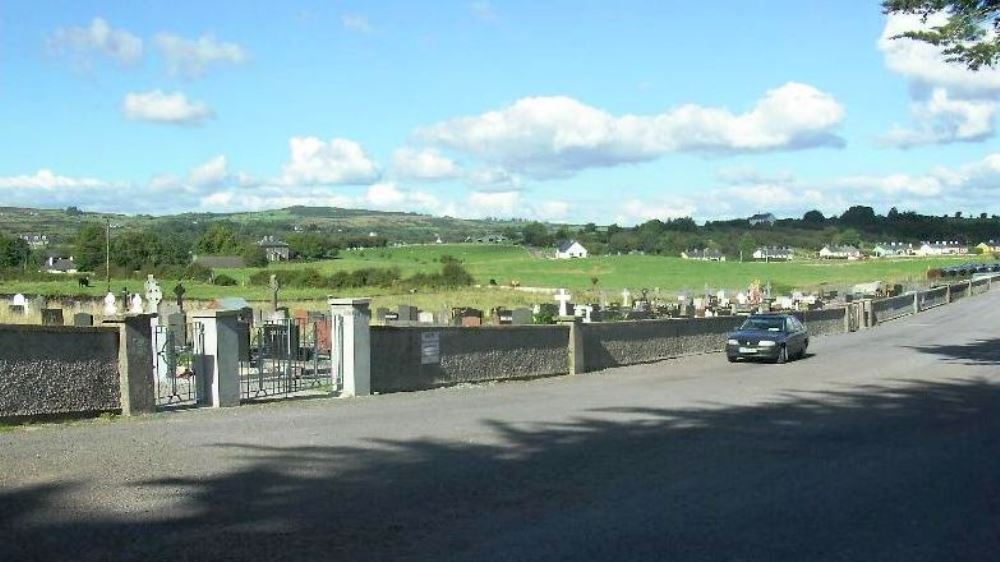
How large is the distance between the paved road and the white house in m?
139

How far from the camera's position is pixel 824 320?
45.2m

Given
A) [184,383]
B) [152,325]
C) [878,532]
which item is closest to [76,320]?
[184,383]

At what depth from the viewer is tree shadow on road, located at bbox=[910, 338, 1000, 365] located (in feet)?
97.8

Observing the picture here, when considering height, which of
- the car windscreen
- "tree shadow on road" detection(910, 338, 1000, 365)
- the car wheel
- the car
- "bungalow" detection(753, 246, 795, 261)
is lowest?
"tree shadow on road" detection(910, 338, 1000, 365)

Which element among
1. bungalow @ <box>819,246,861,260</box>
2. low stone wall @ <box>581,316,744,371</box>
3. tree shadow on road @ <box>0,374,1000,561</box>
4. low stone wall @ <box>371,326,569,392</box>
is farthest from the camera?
bungalow @ <box>819,246,861,260</box>

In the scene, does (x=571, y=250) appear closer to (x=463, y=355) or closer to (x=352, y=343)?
(x=463, y=355)

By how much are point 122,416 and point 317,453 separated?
4305 mm

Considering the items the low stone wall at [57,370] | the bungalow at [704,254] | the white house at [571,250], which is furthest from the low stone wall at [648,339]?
the bungalow at [704,254]

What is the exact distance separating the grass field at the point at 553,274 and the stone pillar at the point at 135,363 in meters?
53.5

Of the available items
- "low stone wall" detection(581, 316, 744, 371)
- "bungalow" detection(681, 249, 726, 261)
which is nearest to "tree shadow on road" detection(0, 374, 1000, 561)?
"low stone wall" detection(581, 316, 744, 371)

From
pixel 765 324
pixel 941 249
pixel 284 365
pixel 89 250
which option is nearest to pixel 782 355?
pixel 765 324

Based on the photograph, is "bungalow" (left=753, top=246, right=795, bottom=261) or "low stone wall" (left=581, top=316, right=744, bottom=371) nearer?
"low stone wall" (left=581, top=316, right=744, bottom=371)

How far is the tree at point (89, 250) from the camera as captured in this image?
93.2 metres

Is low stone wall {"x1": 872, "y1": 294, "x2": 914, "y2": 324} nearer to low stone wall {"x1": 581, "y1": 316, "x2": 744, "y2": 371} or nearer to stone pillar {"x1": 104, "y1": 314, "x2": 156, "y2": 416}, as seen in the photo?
low stone wall {"x1": 581, "y1": 316, "x2": 744, "y2": 371}
